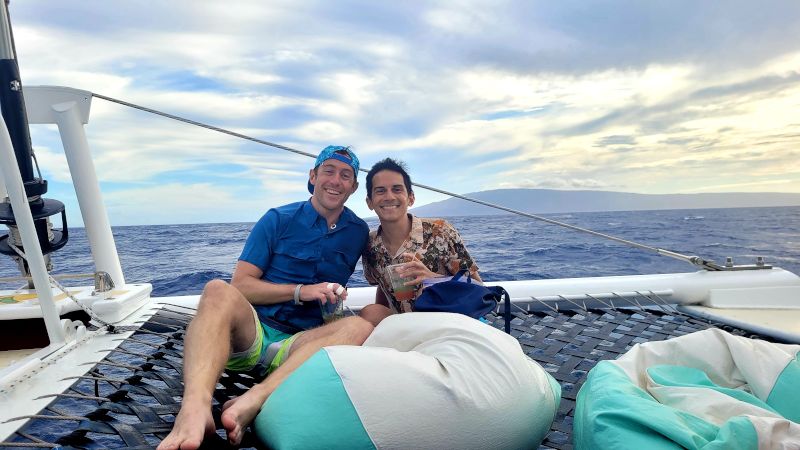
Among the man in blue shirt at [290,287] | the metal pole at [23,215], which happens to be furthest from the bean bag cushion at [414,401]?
the metal pole at [23,215]

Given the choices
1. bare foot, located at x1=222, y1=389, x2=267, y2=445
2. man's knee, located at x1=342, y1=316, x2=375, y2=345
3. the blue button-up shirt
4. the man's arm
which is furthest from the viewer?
the blue button-up shirt

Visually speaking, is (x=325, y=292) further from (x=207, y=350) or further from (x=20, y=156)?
(x=20, y=156)

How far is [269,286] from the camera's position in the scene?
2139 millimetres

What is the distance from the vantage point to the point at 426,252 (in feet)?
7.47

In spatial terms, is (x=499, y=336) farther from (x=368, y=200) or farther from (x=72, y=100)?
(x=72, y=100)

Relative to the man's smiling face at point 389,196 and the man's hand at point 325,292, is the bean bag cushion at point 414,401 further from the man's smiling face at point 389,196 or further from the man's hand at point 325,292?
the man's smiling face at point 389,196

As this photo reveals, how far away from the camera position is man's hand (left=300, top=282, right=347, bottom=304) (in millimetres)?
2000

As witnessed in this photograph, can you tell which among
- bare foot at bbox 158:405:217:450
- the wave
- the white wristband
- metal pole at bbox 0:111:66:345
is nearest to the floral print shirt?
the white wristband

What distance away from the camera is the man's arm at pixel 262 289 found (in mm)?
2051

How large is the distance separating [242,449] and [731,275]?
9.98 ft

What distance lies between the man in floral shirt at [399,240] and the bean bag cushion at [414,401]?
0.77 m

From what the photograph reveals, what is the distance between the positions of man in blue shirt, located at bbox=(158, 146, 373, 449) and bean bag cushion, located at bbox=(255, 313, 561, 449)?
1.09 feet

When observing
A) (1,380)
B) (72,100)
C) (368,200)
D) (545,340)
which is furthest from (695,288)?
(72,100)

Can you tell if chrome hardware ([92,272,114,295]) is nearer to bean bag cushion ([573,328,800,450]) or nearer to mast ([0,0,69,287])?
mast ([0,0,69,287])
